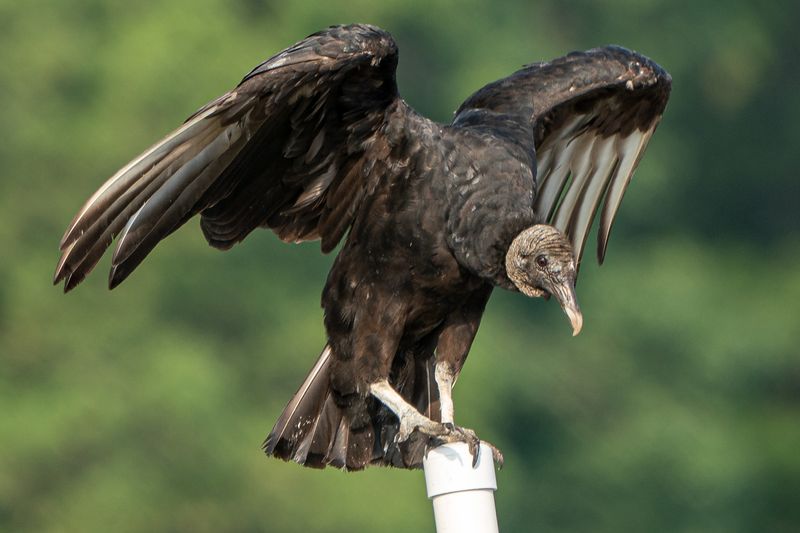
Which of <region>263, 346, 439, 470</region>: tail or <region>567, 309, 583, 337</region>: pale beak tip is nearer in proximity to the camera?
<region>567, 309, 583, 337</region>: pale beak tip

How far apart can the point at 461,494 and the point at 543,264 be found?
86cm

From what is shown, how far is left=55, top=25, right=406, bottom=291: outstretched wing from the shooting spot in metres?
3.41

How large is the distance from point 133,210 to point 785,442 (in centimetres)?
828

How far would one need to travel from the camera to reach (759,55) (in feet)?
37.3

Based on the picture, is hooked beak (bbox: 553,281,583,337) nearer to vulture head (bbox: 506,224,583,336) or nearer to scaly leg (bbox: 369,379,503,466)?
vulture head (bbox: 506,224,583,336)

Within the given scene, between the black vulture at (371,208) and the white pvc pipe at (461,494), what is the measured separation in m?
0.23

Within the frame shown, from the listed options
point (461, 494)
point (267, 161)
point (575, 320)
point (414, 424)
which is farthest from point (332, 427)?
point (461, 494)

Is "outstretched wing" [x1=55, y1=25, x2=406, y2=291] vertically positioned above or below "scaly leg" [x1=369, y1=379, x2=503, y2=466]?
above

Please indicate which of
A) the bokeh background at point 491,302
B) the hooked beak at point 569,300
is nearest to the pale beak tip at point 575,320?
the hooked beak at point 569,300

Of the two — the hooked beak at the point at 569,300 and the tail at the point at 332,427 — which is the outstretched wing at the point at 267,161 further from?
the hooked beak at the point at 569,300

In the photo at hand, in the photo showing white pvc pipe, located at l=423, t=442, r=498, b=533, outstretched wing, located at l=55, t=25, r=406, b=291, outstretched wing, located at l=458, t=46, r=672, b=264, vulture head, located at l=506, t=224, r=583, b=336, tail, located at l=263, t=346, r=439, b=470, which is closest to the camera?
white pvc pipe, located at l=423, t=442, r=498, b=533

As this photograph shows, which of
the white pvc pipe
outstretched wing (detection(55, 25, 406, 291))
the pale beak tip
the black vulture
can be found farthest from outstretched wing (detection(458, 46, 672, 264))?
the white pvc pipe

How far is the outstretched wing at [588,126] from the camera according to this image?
425cm

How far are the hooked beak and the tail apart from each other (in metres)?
0.58
